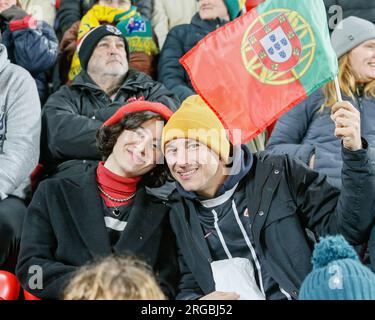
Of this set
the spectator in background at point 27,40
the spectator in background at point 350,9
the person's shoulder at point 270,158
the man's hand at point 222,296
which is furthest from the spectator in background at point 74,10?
the man's hand at point 222,296

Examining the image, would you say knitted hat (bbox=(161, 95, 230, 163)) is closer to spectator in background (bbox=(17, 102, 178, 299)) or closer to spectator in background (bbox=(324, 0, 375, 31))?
spectator in background (bbox=(17, 102, 178, 299))

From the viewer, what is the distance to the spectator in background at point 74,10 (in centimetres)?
493

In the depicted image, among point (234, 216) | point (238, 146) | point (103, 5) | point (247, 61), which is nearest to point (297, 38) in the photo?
point (247, 61)

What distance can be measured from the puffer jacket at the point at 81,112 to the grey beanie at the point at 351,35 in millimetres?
859

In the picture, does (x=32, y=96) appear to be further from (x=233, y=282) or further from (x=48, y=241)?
(x=233, y=282)

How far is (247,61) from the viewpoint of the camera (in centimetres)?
287

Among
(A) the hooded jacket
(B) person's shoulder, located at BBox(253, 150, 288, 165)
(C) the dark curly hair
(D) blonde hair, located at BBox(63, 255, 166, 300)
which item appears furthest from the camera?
(A) the hooded jacket

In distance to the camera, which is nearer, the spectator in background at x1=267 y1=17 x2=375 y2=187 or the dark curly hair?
the dark curly hair

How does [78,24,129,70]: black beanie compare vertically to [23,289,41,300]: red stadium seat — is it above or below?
above

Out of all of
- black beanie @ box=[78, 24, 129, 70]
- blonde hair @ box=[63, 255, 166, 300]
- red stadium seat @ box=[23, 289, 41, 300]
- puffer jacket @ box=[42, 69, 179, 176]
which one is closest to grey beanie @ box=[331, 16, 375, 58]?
puffer jacket @ box=[42, 69, 179, 176]

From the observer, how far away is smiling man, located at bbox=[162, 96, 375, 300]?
269 centimetres

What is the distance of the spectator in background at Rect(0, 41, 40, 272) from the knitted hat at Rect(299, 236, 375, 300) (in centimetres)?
141

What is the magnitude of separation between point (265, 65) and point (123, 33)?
6.32 ft

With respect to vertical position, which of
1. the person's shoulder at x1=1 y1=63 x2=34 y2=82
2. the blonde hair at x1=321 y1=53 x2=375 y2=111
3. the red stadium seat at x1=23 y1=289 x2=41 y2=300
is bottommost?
the red stadium seat at x1=23 y1=289 x2=41 y2=300
